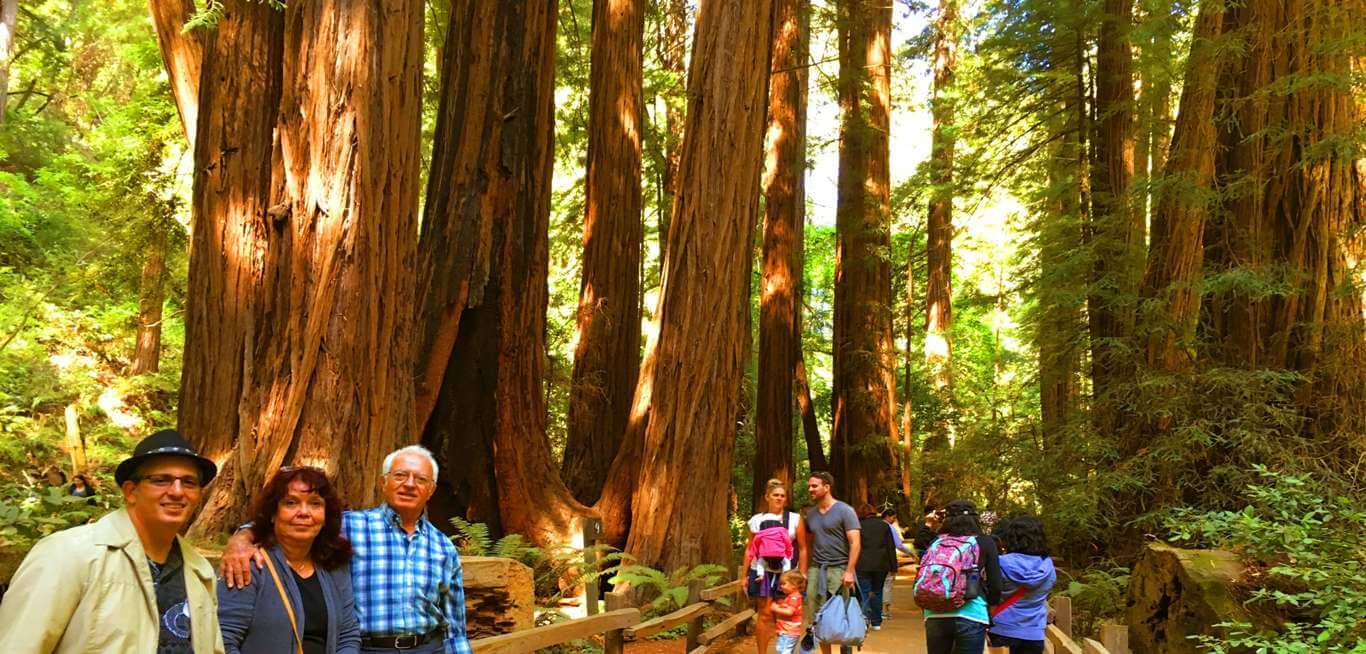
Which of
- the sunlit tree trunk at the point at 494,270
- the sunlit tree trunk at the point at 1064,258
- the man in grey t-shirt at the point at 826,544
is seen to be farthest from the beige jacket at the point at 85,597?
the sunlit tree trunk at the point at 1064,258

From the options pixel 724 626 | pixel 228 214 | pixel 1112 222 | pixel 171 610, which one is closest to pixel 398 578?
pixel 171 610

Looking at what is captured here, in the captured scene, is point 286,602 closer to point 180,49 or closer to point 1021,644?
point 1021,644

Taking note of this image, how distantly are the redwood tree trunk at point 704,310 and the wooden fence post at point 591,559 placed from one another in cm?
45

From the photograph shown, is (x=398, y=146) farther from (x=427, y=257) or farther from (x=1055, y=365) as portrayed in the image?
(x=1055, y=365)

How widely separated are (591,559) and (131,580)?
285 inches

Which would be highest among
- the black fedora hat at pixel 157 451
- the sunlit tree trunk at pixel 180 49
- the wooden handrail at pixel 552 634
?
the sunlit tree trunk at pixel 180 49

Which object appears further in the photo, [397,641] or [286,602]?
[397,641]

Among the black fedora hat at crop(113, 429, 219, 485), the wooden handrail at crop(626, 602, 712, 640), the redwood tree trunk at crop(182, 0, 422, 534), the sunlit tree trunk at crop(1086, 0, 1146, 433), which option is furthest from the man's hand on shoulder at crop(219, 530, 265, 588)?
the sunlit tree trunk at crop(1086, 0, 1146, 433)

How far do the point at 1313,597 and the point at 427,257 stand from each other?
8640mm

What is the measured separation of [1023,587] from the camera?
596cm

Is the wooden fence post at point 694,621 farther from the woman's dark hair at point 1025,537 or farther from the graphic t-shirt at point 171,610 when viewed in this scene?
the graphic t-shirt at point 171,610

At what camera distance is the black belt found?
325cm

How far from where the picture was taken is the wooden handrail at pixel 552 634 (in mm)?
4359

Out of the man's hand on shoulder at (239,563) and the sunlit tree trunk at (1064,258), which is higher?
the sunlit tree trunk at (1064,258)
